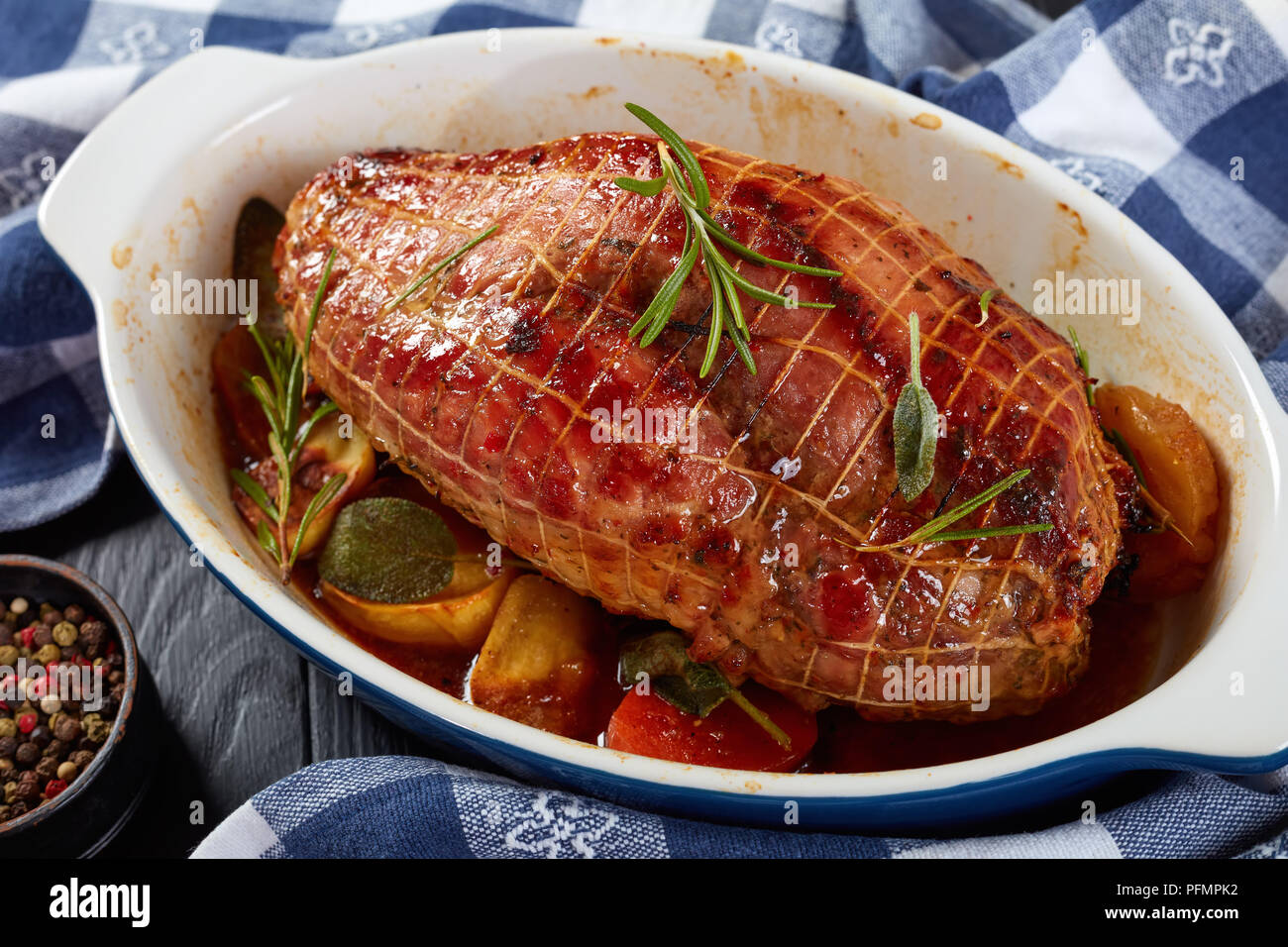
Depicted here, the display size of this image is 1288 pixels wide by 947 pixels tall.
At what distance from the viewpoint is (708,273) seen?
2.25 m

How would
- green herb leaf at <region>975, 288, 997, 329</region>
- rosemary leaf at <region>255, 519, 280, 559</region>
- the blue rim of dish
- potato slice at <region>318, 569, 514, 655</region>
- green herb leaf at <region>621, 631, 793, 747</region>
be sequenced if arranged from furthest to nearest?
rosemary leaf at <region>255, 519, 280, 559</region>
potato slice at <region>318, 569, 514, 655</region>
green herb leaf at <region>621, 631, 793, 747</region>
green herb leaf at <region>975, 288, 997, 329</region>
the blue rim of dish

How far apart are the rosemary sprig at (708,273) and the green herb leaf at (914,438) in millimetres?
244

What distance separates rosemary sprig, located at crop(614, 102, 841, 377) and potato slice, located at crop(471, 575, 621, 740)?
0.70m

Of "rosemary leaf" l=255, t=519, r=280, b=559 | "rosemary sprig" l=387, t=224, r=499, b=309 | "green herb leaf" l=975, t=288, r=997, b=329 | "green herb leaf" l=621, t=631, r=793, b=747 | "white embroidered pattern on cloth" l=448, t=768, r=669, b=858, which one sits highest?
"green herb leaf" l=975, t=288, r=997, b=329

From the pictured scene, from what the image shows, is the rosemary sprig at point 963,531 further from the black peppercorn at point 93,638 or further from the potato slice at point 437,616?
the black peppercorn at point 93,638

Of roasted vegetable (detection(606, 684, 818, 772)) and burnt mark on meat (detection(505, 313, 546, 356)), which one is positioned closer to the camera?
burnt mark on meat (detection(505, 313, 546, 356))

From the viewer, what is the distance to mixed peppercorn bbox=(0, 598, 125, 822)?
248 cm

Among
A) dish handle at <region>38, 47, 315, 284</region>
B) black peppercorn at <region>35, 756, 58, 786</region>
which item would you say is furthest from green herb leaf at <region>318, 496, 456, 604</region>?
dish handle at <region>38, 47, 315, 284</region>

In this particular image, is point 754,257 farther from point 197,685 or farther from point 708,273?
point 197,685

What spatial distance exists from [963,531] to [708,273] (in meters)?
0.67

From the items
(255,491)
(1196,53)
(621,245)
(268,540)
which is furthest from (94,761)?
(1196,53)

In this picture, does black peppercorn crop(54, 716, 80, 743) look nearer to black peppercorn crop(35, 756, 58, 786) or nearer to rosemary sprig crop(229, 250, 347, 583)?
black peppercorn crop(35, 756, 58, 786)
